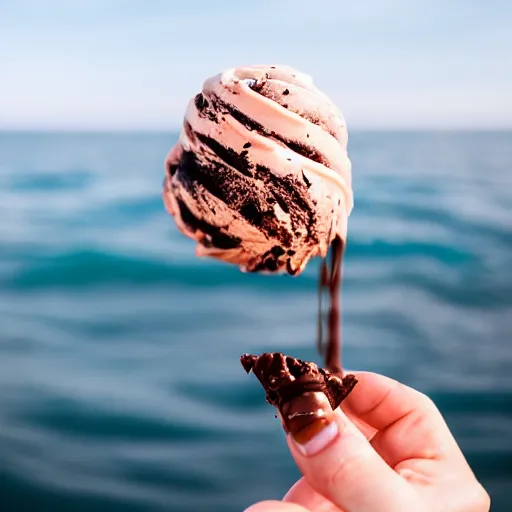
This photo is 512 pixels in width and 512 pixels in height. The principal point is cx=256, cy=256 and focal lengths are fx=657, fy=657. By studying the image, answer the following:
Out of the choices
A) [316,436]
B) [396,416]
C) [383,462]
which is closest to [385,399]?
[396,416]

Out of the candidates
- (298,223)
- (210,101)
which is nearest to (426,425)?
(298,223)

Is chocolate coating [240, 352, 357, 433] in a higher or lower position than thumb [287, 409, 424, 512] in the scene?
higher

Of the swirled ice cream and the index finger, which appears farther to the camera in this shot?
the index finger

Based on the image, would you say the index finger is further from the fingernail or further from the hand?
the fingernail

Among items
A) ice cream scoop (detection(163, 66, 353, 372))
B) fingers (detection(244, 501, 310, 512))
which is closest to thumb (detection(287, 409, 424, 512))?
fingers (detection(244, 501, 310, 512))

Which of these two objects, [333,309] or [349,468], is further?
[333,309]

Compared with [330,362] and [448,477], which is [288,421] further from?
[448,477]

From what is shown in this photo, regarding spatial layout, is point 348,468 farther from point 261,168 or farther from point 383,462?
point 261,168
